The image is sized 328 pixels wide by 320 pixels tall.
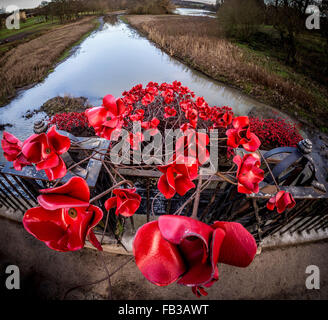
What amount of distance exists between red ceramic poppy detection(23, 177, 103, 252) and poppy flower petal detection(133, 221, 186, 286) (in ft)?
0.47

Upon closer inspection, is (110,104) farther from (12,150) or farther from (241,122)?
(241,122)

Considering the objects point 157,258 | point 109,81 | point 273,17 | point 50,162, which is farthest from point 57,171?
point 273,17

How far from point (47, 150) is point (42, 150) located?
20mm

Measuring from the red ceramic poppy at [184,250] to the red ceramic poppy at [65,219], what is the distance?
168mm

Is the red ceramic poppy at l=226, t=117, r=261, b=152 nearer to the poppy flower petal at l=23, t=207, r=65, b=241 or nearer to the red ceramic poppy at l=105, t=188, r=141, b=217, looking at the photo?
the red ceramic poppy at l=105, t=188, r=141, b=217

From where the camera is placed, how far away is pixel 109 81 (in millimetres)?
6727

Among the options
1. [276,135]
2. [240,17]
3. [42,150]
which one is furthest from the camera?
[240,17]

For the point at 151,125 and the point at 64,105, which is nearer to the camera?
the point at 151,125

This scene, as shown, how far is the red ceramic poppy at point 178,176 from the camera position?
1.87ft

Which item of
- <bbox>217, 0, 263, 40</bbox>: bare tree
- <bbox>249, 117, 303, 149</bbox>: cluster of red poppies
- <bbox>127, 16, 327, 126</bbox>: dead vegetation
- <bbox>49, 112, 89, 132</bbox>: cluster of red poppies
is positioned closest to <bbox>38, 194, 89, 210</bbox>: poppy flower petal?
<bbox>49, 112, 89, 132</bbox>: cluster of red poppies

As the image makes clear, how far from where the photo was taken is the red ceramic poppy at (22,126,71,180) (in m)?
0.59

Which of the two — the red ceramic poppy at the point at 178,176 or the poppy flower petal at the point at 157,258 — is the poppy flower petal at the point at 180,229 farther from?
the red ceramic poppy at the point at 178,176
